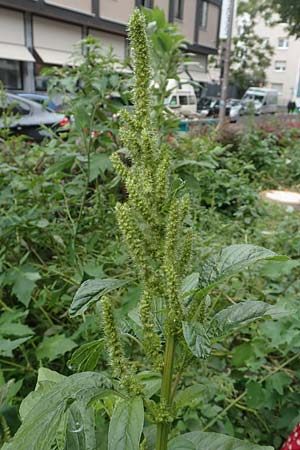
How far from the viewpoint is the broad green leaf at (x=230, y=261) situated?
43cm

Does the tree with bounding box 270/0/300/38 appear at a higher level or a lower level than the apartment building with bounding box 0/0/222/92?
higher

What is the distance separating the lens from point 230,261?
17.8 inches

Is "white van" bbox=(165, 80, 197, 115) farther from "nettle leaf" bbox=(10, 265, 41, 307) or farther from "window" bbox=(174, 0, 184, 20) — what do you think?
"window" bbox=(174, 0, 184, 20)

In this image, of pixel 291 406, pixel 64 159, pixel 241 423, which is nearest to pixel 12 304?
pixel 64 159

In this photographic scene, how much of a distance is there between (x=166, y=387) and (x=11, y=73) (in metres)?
13.4

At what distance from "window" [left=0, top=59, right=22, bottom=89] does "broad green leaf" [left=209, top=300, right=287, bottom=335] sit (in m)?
12.7

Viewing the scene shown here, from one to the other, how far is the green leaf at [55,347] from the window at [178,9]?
44.7 feet

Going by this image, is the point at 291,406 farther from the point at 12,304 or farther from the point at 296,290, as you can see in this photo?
the point at 12,304

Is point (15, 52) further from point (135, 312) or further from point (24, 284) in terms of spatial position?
point (135, 312)

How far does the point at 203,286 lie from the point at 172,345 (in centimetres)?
7

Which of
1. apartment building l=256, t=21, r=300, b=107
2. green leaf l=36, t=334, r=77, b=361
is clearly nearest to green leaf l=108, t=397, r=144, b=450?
green leaf l=36, t=334, r=77, b=361

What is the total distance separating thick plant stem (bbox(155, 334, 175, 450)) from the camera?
45cm

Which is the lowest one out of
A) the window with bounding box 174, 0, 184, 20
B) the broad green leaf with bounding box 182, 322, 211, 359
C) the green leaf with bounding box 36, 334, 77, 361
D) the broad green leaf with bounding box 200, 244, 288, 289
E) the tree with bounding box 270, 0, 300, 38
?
the green leaf with bounding box 36, 334, 77, 361

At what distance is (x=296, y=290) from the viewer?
1.36 metres
